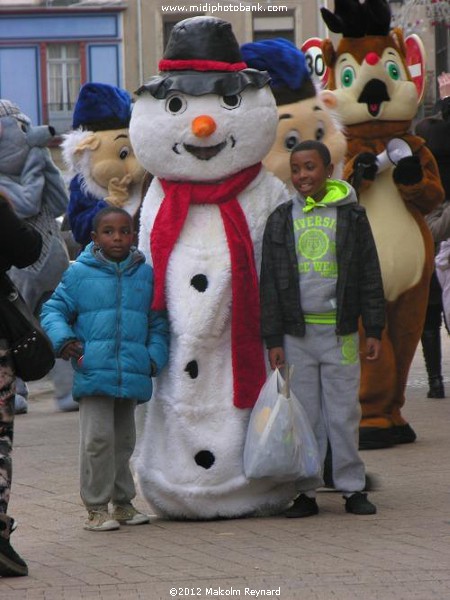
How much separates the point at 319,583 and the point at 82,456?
5.73 feet

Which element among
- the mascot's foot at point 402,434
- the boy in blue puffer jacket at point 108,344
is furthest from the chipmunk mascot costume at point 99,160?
the boy in blue puffer jacket at point 108,344

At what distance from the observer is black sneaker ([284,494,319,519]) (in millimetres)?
7621

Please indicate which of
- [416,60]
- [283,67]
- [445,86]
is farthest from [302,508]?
[445,86]

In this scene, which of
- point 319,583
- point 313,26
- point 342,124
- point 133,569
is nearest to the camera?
point 319,583

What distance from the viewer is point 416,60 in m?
10.6

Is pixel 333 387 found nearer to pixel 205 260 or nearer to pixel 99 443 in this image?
pixel 205 260

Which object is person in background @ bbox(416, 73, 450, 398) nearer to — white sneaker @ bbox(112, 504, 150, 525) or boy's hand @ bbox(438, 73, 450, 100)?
boy's hand @ bbox(438, 73, 450, 100)

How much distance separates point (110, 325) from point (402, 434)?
10.2 feet

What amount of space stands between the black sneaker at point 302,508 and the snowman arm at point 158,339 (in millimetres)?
920

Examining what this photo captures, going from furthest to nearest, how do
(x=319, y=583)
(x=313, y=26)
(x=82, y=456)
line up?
1. (x=313, y=26)
2. (x=82, y=456)
3. (x=319, y=583)

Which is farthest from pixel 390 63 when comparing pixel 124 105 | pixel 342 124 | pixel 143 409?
pixel 143 409

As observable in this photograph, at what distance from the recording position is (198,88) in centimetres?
768

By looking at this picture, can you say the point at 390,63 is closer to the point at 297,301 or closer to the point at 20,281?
the point at 297,301

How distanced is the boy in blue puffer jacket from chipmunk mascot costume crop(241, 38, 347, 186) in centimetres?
170
